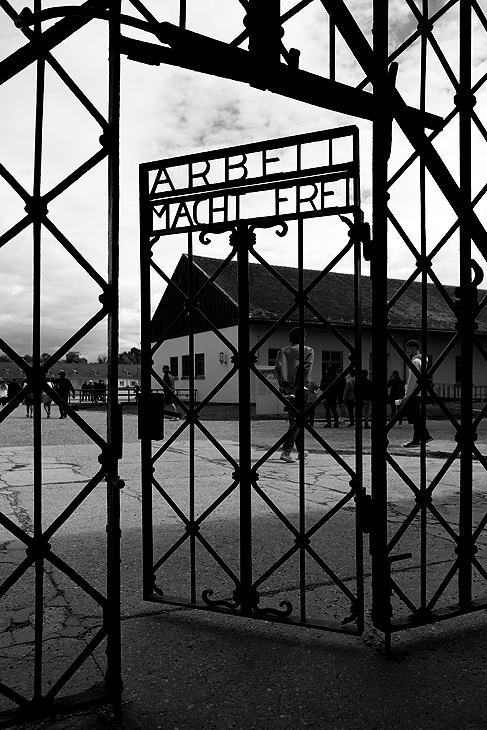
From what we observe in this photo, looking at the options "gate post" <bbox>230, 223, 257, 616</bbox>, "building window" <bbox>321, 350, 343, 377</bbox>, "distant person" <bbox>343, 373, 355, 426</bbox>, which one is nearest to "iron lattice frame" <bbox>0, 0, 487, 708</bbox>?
"gate post" <bbox>230, 223, 257, 616</bbox>

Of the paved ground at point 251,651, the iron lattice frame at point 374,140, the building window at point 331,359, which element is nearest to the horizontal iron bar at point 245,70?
the iron lattice frame at point 374,140

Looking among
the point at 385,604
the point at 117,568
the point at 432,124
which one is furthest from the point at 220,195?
the point at 385,604

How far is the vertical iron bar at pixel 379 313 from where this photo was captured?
2875mm

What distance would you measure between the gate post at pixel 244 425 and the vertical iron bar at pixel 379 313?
660mm

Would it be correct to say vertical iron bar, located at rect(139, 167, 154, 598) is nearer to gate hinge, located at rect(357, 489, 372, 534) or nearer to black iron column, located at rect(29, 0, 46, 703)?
black iron column, located at rect(29, 0, 46, 703)

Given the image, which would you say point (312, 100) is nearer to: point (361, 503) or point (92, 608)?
point (361, 503)

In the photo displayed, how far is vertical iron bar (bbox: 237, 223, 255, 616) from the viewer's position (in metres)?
3.19

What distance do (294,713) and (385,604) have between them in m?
0.73

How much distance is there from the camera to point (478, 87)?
10.7 ft

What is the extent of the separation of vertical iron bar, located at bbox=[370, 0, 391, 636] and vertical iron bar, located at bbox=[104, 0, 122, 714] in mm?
1194

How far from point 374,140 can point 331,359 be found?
26.2 m

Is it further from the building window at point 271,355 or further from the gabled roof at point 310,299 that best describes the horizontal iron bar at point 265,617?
the building window at point 271,355

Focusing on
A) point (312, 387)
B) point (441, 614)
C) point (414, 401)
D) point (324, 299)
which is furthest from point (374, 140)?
point (324, 299)

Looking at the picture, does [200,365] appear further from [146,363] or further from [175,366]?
[146,363]
